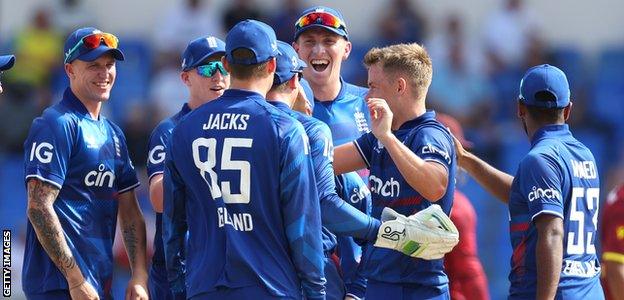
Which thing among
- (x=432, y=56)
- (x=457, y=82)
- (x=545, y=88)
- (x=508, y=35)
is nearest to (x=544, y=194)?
(x=545, y=88)

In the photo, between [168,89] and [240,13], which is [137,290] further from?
[240,13]

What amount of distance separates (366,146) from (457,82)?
10.2 meters

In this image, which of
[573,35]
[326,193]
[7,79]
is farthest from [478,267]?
[573,35]

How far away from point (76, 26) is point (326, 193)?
11.3 m

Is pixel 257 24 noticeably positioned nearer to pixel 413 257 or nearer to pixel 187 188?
pixel 187 188

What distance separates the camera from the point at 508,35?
715 inches

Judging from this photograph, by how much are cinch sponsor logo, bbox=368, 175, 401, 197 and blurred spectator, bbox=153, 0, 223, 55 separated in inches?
399

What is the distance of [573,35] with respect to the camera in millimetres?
18953

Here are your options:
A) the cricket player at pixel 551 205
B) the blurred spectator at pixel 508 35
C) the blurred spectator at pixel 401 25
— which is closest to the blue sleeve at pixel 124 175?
the cricket player at pixel 551 205

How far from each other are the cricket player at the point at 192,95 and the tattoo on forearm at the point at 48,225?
0.62 meters

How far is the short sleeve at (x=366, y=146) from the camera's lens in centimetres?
753

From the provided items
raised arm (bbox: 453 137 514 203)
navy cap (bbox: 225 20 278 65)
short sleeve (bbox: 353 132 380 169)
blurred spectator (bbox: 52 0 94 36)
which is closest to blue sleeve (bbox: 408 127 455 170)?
short sleeve (bbox: 353 132 380 169)

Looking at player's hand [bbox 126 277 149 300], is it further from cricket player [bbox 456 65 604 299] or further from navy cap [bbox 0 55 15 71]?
cricket player [bbox 456 65 604 299]

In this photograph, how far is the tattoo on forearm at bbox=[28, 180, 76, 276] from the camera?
7.38 metres
